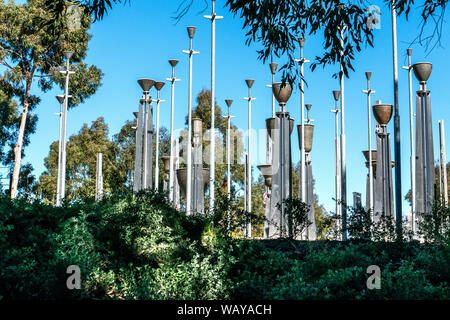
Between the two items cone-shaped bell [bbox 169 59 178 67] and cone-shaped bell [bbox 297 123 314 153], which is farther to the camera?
cone-shaped bell [bbox 169 59 178 67]

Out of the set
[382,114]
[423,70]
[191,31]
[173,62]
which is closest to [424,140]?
[423,70]

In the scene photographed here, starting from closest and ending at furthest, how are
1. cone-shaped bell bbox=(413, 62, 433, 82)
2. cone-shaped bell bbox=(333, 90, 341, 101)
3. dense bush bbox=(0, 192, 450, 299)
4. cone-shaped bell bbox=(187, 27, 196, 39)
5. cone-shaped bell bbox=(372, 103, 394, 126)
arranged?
dense bush bbox=(0, 192, 450, 299) < cone-shaped bell bbox=(413, 62, 433, 82) < cone-shaped bell bbox=(372, 103, 394, 126) < cone-shaped bell bbox=(187, 27, 196, 39) < cone-shaped bell bbox=(333, 90, 341, 101)

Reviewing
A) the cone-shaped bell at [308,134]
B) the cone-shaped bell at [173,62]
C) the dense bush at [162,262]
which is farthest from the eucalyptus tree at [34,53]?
the dense bush at [162,262]

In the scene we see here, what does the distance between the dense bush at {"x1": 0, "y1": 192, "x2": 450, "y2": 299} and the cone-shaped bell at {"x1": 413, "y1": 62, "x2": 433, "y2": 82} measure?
23.0ft

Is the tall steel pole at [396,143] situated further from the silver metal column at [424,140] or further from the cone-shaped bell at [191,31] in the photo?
the cone-shaped bell at [191,31]

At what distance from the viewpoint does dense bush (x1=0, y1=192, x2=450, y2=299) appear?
6152 mm

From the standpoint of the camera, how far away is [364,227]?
10.1 metres

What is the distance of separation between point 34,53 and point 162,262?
24.0 meters

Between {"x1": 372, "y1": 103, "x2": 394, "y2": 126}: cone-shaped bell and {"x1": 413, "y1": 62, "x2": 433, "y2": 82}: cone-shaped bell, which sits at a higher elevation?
{"x1": 413, "y1": 62, "x2": 433, "y2": 82}: cone-shaped bell

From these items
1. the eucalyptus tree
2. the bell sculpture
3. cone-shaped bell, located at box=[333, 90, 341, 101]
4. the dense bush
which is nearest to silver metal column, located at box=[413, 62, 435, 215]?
the bell sculpture

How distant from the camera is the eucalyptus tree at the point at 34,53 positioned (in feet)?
92.9

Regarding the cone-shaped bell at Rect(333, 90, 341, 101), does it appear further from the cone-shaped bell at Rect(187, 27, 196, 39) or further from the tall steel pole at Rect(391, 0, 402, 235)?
the tall steel pole at Rect(391, 0, 402, 235)
